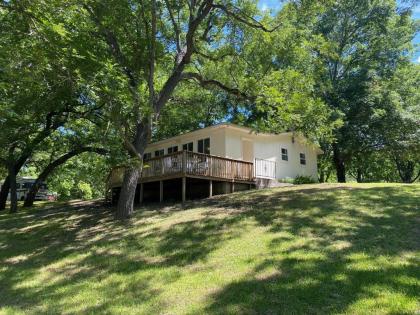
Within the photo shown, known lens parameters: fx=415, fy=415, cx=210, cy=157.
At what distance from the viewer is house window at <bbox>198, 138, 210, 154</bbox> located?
2314 cm

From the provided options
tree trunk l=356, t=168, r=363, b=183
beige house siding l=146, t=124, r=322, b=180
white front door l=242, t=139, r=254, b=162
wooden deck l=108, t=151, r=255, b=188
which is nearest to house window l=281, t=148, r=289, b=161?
beige house siding l=146, t=124, r=322, b=180

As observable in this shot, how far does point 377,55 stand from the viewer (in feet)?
98.9

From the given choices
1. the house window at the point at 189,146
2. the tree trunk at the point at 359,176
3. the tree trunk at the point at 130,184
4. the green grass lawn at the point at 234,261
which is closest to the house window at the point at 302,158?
the house window at the point at 189,146

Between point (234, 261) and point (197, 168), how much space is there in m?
10.4

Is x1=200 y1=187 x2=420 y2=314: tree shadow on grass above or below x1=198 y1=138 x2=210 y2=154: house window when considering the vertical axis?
below

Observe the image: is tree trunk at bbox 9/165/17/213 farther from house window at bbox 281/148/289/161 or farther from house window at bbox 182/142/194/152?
house window at bbox 281/148/289/161

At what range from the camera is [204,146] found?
23359mm

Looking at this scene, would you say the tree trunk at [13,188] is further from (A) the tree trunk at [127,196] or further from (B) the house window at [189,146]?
(A) the tree trunk at [127,196]

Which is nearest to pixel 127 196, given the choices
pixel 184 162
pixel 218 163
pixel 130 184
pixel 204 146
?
pixel 130 184

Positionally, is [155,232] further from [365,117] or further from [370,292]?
[365,117]

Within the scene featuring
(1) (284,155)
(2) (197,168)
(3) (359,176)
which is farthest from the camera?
(3) (359,176)

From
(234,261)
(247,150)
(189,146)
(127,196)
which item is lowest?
(234,261)

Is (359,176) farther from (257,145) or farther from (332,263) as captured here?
(332,263)

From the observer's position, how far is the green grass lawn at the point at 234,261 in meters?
6.52
